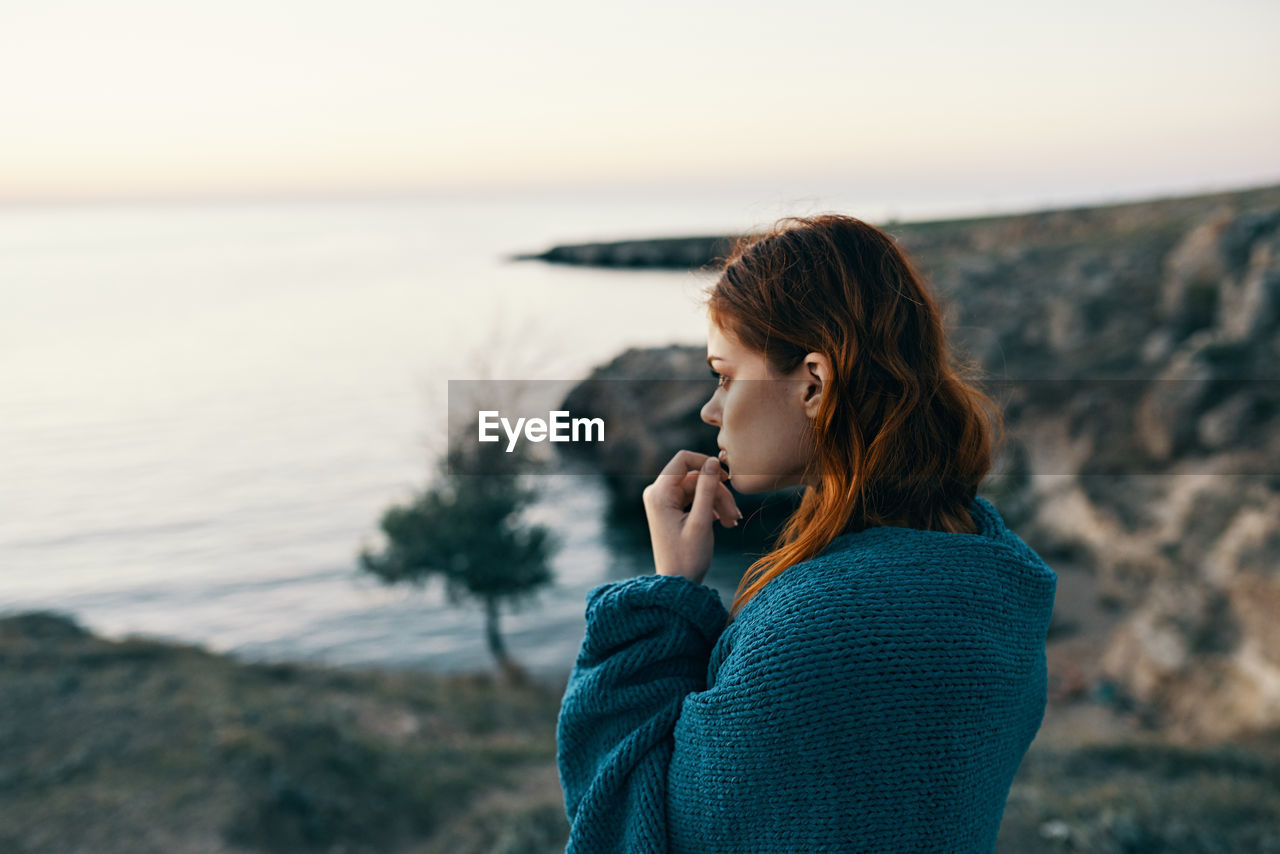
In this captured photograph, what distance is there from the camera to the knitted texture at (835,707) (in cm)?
113

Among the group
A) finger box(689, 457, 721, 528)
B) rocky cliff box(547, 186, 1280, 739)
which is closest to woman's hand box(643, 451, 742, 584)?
finger box(689, 457, 721, 528)

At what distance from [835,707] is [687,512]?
0.47 m

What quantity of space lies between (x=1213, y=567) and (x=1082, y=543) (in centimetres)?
555

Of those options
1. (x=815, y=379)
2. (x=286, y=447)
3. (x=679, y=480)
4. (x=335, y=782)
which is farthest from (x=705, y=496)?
(x=286, y=447)

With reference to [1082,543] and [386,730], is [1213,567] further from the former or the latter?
[386,730]

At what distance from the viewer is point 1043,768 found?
19.7 ft

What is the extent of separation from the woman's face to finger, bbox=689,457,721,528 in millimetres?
53

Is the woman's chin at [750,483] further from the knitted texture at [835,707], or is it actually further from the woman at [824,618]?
the knitted texture at [835,707]

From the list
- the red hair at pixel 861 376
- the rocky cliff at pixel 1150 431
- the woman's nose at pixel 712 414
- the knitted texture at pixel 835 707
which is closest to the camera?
the knitted texture at pixel 835 707

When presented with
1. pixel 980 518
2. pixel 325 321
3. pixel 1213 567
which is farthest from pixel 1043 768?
pixel 325 321

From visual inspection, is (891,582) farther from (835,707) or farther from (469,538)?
(469,538)

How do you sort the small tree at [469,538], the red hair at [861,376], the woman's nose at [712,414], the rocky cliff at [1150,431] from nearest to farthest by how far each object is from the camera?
the red hair at [861,376], the woman's nose at [712,414], the rocky cliff at [1150,431], the small tree at [469,538]

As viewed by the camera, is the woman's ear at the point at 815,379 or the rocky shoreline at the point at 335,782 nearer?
the woman's ear at the point at 815,379

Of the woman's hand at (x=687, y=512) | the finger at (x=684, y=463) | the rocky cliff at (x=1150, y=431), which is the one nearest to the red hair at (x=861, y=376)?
the woman's hand at (x=687, y=512)
